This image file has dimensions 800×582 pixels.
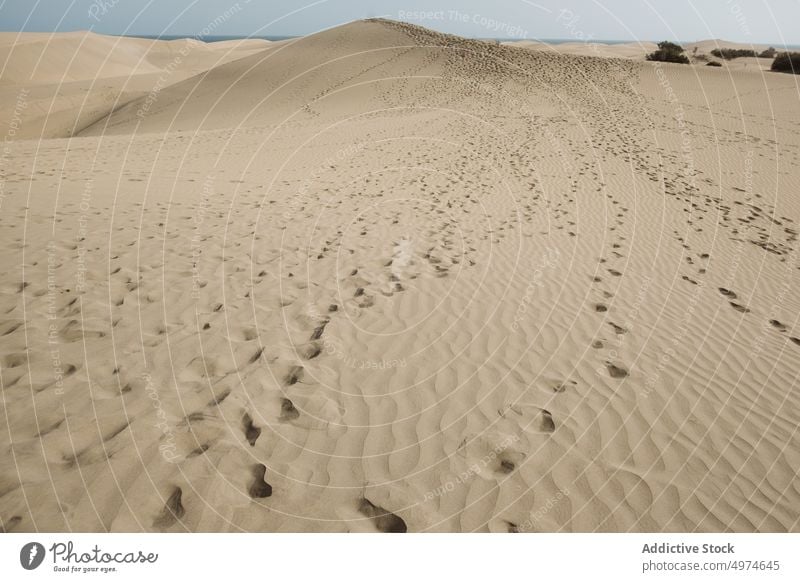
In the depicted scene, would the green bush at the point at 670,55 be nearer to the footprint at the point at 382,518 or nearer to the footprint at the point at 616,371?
the footprint at the point at 616,371

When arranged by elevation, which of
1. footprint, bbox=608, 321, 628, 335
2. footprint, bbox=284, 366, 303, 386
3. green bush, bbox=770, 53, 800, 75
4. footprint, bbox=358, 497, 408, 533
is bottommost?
footprint, bbox=358, 497, 408, 533

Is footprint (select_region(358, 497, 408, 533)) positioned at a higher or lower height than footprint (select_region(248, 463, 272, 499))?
lower

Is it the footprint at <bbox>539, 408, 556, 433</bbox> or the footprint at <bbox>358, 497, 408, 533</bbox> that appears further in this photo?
the footprint at <bbox>539, 408, 556, 433</bbox>

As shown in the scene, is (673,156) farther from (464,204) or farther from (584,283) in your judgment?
(584,283)

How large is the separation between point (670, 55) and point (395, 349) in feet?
170

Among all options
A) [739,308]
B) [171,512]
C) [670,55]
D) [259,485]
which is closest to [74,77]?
[670,55]

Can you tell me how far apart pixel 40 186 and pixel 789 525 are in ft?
43.8

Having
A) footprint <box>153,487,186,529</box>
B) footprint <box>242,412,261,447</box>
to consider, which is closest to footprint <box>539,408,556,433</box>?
footprint <box>242,412,261,447</box>

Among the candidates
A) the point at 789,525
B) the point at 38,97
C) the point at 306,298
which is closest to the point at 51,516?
the point at 306,298

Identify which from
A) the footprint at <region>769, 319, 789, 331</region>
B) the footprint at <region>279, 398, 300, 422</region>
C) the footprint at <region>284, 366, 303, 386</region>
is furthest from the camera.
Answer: the footprint at <region>769, 319, 789, 331</region>

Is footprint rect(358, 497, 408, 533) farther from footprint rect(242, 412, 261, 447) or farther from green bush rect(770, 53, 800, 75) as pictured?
green bush rect(770, 53, 800, 75)

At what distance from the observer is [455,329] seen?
17.4ft
